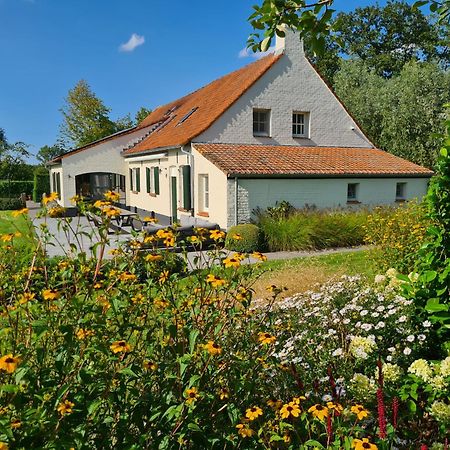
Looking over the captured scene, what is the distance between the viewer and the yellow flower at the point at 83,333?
2.11 m

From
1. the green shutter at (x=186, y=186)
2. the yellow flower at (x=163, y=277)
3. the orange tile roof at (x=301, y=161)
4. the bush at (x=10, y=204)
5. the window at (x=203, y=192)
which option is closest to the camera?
the yellow flower at (x=163, y=277)

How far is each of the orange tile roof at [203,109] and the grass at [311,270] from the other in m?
7.82

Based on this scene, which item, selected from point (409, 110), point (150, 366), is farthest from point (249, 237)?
point (409, 110)

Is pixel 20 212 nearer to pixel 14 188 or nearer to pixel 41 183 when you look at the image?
pixel 41 183

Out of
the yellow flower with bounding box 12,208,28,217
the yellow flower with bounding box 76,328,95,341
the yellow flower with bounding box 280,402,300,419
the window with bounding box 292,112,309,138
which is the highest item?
the window with bounding box 292,112,309,138

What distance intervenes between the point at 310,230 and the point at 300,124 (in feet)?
23.5

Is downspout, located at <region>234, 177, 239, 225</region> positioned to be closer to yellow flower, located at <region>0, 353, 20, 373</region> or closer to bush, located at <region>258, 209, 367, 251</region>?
bush, located at <region>258, 209, 367, 251</region>

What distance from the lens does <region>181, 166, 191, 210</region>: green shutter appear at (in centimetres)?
1722

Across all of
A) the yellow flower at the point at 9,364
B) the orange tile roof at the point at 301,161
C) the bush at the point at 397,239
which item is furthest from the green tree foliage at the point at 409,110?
the yellow flower at the point at 9,364

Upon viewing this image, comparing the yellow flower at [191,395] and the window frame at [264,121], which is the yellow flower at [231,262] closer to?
the yellow flower at [191,395]

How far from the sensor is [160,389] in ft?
7.77

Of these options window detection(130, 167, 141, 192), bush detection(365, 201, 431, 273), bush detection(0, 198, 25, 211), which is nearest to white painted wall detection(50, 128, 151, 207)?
window detection(130, 167, 141, 192)

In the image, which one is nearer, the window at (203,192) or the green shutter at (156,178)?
the window at (203,192)

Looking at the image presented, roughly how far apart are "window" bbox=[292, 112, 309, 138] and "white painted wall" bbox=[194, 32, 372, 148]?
233 mm
